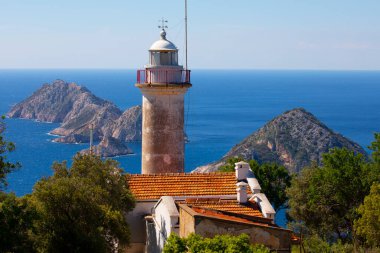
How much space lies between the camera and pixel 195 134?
149750mm

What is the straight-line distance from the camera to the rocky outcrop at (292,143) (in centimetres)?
8444

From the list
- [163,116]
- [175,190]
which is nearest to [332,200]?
[163,116]

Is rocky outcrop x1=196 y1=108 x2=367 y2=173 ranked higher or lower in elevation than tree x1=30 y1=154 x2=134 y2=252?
higher

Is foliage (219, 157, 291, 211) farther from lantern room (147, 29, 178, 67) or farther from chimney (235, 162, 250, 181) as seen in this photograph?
chimney (235, 162, 250, 181)

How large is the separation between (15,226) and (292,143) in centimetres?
7844

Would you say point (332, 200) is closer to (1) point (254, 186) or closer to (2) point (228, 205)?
(1) point (254, 186)

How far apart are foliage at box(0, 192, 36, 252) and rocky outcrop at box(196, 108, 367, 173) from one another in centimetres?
7049

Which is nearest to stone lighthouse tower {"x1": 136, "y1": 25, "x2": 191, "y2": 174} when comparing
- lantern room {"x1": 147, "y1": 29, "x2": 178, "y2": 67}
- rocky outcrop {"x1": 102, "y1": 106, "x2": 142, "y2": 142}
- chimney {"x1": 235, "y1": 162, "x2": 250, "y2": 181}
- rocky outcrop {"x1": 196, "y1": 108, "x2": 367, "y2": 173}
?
lantern room {"x1": 147, "y1": 29, "x2": 178, "y2": 67}

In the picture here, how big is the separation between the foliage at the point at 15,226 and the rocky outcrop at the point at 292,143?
231 feet

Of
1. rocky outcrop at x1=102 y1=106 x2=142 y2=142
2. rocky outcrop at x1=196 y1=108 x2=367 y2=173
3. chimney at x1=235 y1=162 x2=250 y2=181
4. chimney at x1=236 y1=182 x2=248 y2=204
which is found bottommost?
chimney at x1=236 y1=182 x2=248 y2=204

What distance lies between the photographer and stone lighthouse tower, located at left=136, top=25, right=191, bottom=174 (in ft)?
68.8

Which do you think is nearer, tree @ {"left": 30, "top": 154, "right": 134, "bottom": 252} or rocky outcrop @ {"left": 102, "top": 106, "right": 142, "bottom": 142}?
tree @ {"left": 30, "top": 154, "right": 134, "bottom": 252}

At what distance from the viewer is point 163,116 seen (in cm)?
2097

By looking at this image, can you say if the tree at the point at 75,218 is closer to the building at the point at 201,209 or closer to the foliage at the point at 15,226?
the foliage at the point at 15,226
